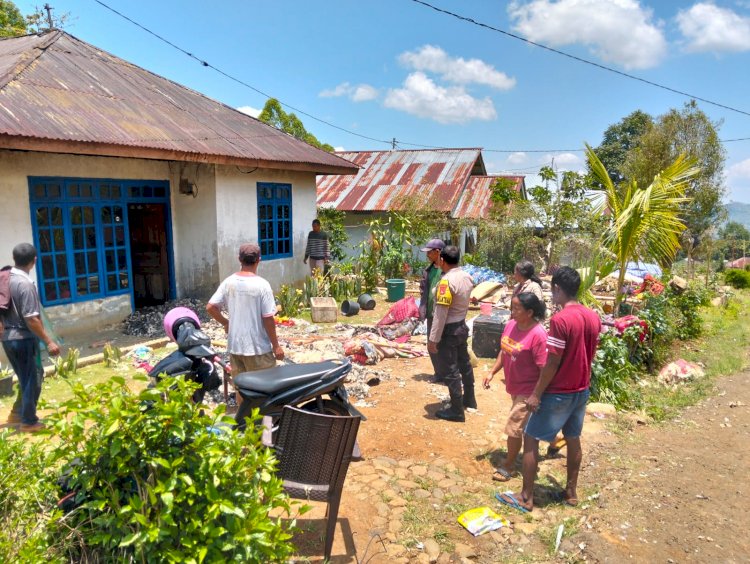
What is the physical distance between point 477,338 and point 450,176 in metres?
12.4

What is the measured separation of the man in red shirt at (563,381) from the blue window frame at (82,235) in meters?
6.95

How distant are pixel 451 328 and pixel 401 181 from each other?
14564mm

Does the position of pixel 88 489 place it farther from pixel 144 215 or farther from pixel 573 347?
pixel 144 215

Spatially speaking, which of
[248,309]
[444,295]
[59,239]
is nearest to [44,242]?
[59,239]

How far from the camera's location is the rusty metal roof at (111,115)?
6.48 meters

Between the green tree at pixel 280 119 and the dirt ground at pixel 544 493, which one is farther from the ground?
the green tree at pixel 280 119

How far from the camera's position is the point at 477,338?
7.67 metres

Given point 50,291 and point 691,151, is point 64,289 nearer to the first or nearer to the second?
point 50,291

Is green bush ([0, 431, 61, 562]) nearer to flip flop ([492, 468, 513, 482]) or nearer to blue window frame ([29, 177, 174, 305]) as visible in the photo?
flip flop ([492, 468, 513, 482])

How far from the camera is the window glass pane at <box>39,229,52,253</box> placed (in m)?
7.37

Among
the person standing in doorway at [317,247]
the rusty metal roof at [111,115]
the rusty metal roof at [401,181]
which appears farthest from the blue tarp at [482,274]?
the rusty metal roof at [111,115]

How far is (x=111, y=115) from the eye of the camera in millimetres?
7746

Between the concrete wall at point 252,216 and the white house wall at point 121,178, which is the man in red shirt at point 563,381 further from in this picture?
the concrete wall at point 252,216

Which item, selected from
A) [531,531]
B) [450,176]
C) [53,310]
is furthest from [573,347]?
[450,176]
